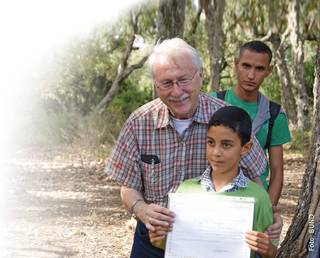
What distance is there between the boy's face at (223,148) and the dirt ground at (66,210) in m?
3.81

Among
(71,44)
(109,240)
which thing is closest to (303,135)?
(71,44)

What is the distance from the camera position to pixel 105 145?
46.2ft

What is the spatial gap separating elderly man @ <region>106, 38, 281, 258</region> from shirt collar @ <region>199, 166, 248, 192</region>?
5.0 inches

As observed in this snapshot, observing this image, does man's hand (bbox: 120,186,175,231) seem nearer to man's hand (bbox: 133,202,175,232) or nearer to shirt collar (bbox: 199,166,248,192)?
man's hand (bbox: 133,202,175,232)

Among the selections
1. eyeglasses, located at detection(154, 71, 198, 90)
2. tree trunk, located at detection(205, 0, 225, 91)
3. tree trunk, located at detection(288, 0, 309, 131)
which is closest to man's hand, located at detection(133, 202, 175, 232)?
eyeglasses, located at detection(154, 71, 198, 90)

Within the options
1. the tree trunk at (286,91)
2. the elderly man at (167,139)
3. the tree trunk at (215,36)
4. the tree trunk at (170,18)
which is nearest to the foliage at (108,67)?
the tree trunk at (286,91)

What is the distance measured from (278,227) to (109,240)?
438 centimetres

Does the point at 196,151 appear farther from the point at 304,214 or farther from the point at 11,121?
the point at 11,121

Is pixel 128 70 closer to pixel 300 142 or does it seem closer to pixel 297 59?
pixel 297 59

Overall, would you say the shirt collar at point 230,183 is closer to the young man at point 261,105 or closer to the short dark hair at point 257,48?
the young man at point 261,105

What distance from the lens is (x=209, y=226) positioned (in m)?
2.28

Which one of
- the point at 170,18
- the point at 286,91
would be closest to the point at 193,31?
the point at 286,91

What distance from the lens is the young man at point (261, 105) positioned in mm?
3191

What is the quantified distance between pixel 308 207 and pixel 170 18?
15.3ft
